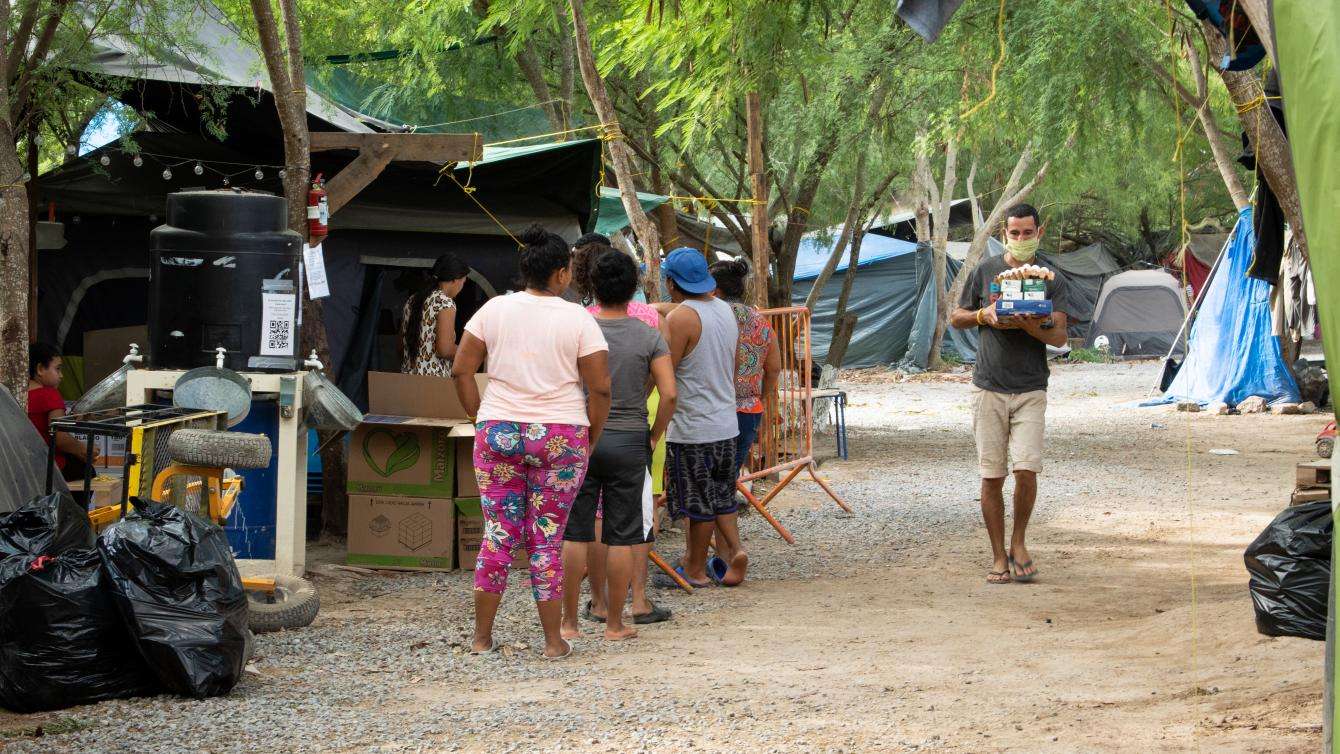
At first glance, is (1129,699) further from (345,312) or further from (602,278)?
(345,312)

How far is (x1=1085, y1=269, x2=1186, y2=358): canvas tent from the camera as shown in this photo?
27.2 m

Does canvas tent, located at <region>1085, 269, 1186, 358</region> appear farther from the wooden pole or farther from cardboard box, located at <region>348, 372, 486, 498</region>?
cardboard box, located at <region>348, 372, 486, 498</region>

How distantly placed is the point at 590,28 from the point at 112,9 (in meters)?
5.28

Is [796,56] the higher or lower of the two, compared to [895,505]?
higher

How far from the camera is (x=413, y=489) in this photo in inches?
288

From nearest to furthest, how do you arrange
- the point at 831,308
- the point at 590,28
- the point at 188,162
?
the point at 188,162
the point at 590,28
the point at 831,308

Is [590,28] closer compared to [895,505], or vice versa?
[895,505]

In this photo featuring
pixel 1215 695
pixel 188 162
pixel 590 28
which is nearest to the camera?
pixel 1215 695

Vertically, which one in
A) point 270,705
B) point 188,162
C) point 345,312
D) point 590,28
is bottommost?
point 270,705

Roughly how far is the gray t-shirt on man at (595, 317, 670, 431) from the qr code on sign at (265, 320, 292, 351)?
4.98 ft

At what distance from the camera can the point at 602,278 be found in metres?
5.65

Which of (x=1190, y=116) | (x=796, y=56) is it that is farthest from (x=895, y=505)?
(x=1190, y=116)

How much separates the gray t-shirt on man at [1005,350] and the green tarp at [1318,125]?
411 cm

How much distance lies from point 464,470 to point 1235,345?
12492mm
